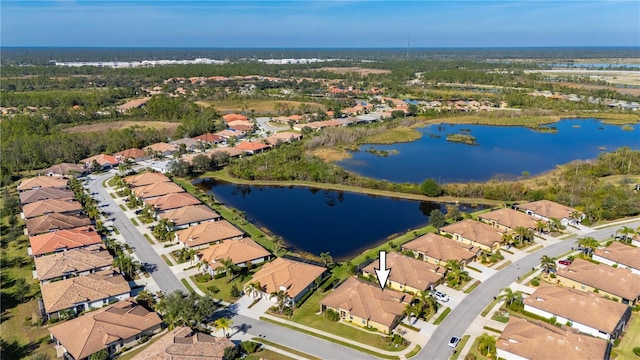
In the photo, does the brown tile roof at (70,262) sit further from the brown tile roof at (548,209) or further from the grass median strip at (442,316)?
the brown tile roof at (548,209)

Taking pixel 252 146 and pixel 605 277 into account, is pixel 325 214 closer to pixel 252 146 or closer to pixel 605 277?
pixel 605 277

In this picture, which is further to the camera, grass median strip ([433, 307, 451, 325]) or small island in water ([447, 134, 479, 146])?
small island in water ([447, 134, 479, 146])

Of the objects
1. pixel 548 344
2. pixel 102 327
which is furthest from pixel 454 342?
pixel 102 327

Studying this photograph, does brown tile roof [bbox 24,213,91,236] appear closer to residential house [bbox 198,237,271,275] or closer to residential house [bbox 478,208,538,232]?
residential house [bbox 198,237,271,275]

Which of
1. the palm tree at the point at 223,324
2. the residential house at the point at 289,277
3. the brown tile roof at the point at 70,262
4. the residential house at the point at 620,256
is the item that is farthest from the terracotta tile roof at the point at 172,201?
the residential house at the point at 620,256

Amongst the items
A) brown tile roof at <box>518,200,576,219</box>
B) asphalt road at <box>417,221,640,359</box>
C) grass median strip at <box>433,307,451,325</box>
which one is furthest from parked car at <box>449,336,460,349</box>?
brown tile roof at <box>518,200,576,219</box>
